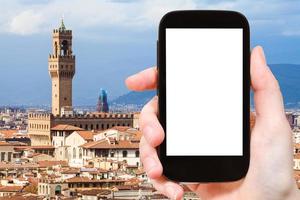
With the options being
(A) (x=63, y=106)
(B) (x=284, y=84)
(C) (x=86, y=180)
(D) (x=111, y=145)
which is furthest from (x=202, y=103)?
(B) (x=284, y=84)

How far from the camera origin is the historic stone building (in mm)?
61969

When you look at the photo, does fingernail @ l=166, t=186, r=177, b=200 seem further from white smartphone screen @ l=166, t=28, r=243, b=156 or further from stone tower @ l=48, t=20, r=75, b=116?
stone tower @ l=48, t=20, r=75, b=116

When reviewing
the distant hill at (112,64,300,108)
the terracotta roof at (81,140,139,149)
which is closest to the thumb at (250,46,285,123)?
the terracotta roof at (81,140,139,149)

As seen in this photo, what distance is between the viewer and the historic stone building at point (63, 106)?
203 feet

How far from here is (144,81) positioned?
7.07 ft

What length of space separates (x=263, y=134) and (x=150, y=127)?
7.4 inches

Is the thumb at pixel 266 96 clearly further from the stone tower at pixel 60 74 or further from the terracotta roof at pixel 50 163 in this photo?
the stone tower at pixel 60 74

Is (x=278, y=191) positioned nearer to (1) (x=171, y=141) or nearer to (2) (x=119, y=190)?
(1) (x=171, y=141)

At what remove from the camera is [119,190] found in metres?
35.3

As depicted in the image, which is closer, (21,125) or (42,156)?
(42,156)

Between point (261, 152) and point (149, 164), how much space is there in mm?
188

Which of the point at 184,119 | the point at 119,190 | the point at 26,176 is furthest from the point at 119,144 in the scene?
the point at 184,119

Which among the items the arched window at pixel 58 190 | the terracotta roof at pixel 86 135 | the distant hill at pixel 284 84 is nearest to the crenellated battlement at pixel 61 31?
the terracotta roof at pixel 86 135

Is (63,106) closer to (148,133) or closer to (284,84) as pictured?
(148,133)
